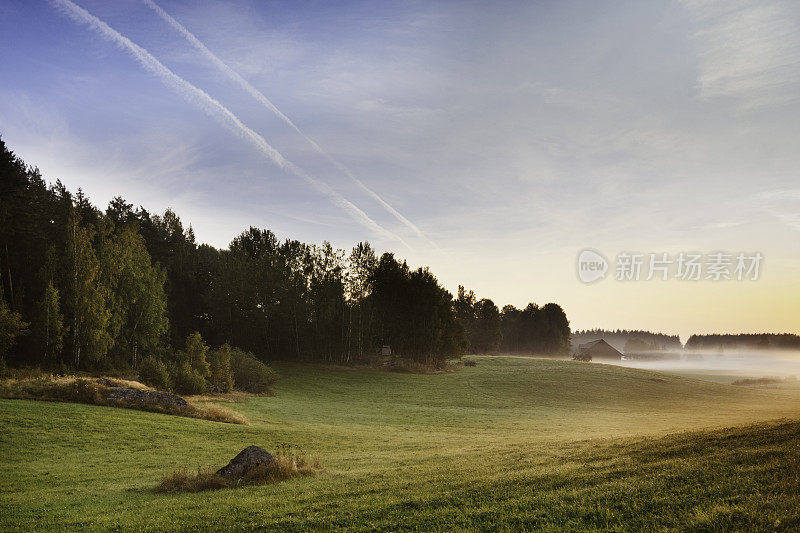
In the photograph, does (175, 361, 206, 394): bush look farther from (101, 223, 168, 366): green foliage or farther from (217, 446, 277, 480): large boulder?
(217, 446, 277, 480): large boulder

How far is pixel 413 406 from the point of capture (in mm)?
49188

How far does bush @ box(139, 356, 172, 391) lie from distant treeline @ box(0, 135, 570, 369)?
546 cm

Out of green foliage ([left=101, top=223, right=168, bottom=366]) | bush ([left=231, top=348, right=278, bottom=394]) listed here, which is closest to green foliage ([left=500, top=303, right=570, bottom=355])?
bush ([left=231, top=348, right=278, bottom=394])

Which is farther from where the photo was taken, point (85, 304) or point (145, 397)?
point (85, 304)

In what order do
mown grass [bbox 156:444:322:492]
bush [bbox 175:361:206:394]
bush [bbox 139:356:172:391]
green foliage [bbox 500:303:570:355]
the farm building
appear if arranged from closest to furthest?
mown grass [bbox 156:444:322:492] → bush [bbox 139:356:172:391] → bush [bbox 175:361:206:394] → the farm building → green foliage [bbox 500:303:570:355]

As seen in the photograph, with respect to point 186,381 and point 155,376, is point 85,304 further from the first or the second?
point 186,381

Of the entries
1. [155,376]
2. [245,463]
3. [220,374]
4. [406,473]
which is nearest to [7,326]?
[155,376]

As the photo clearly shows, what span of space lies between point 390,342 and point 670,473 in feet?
258

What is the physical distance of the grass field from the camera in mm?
9344

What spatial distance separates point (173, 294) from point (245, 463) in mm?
84108

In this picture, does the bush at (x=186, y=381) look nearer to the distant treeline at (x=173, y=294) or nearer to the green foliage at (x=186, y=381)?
the green foliage at (x=186, y=381)

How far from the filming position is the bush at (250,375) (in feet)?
176

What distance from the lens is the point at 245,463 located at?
16734 mm

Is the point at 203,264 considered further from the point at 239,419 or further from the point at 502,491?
the point at 502,491
